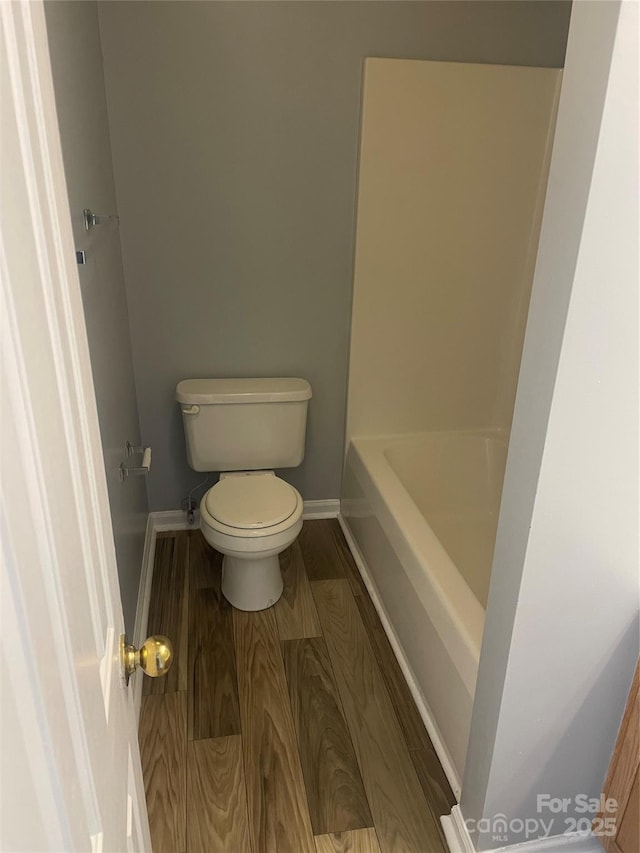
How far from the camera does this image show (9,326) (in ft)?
1.48

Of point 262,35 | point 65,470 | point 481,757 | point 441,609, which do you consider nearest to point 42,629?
point 65,470

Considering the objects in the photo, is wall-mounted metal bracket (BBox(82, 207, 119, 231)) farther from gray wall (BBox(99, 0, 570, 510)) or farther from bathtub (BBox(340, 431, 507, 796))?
bathtub (BBox(340, 431, 507, 796))

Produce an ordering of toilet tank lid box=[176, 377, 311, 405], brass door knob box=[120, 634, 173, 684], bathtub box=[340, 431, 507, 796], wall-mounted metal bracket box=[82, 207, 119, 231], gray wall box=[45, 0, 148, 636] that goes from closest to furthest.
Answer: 1. brass door knob box=[120, 634, 173, 684]
2. gray wall box=[45, 0, 148, 636]
3. wall-mounted metal bracket box=[82, 207, 119, 231]
4. bathtub box=[340, 431, 507, 796]
5. toilet tank lid box=[176, 377, 311, 405]

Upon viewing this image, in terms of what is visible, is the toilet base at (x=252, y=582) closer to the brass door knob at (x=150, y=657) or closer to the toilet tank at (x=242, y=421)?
the toilet tank at (x=242, y=421)

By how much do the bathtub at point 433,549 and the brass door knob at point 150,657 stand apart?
3.17 ft

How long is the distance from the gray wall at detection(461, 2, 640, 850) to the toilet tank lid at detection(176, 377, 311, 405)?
129 cm

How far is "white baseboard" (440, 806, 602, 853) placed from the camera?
1479 mm

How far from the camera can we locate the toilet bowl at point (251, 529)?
2.13 metres

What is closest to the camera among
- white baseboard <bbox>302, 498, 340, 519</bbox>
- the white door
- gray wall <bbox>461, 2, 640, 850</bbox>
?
the white door

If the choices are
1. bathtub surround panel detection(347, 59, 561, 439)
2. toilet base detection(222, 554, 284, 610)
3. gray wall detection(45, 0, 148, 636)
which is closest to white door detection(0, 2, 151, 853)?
gray wall detection(45, 0, 148, 636)

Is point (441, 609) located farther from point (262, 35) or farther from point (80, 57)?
point (262, 35)

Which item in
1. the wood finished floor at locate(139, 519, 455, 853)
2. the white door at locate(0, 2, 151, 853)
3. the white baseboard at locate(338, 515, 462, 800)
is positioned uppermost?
the white door at locate(0, 2, 151, 853)

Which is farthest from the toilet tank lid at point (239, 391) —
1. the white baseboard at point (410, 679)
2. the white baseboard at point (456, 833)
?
the white baseboard at point (456, 833)

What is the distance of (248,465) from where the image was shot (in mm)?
2572
